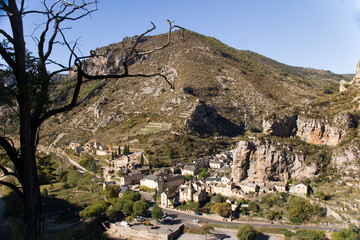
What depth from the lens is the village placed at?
28.8m

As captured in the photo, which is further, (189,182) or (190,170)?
(190,170)

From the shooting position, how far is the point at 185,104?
6500 centimetres

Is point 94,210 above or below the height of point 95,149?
below

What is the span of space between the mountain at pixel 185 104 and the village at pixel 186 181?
4847 mm

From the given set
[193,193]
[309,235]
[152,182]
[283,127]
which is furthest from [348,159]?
[152,182]

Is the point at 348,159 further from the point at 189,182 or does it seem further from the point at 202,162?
the point at 202,162

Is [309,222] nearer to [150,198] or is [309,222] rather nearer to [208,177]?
[208,177]

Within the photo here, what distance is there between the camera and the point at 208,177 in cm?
3581

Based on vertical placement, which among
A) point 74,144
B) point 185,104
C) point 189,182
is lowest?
point 189,182

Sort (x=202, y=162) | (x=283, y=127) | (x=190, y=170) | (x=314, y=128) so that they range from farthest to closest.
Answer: (x=202, y=162)
(x=190, y=170)
(x=283, y=127)
(x=314, y=128)

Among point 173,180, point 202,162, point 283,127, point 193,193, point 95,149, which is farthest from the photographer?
point 95,149

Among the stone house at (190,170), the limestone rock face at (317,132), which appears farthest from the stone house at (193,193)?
the limestone rock face at (317,132)

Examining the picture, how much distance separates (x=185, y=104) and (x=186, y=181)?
98.8ft

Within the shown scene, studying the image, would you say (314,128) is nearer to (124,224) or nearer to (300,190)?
(300,190)
